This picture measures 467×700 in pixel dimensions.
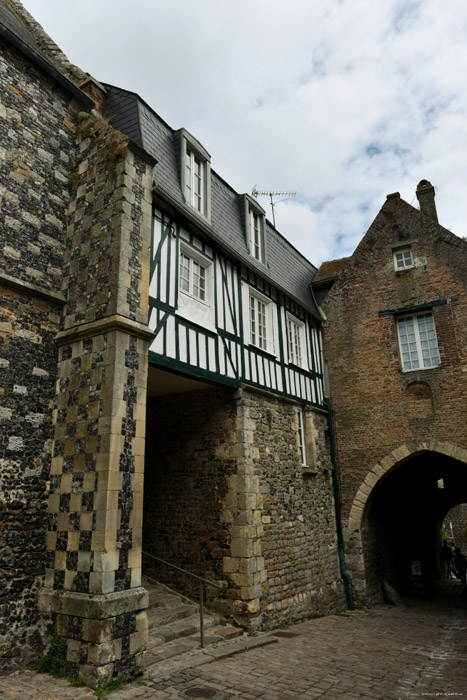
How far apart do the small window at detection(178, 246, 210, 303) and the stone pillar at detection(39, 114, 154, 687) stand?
132 centimetres

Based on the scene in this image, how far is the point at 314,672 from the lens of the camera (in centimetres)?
584

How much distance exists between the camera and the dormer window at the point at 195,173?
8523 mm

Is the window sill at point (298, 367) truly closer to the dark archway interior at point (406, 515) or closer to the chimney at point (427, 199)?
the dark archway interior at point (406, 515)

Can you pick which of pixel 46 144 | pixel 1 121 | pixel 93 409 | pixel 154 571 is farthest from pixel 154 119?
pixel 154 571

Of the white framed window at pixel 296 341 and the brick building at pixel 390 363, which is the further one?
the white framed window at pixel 296 341

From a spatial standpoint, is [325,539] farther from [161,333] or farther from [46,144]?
[46,144]

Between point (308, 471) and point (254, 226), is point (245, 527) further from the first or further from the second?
point (254, 226)

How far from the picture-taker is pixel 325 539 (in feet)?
34.8

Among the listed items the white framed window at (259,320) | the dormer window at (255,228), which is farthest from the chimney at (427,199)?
the white framed window at (259,320)

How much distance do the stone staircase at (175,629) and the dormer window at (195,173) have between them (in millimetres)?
6456

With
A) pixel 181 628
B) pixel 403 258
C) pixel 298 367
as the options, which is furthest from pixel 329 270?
pixel 181 628

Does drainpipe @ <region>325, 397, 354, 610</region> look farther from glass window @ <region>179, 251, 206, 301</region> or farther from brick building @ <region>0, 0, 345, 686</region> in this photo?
glass window @ <region>179, 251, 206, 301</region>

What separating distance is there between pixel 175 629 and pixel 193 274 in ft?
17.5

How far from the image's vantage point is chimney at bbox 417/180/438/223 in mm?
12852
